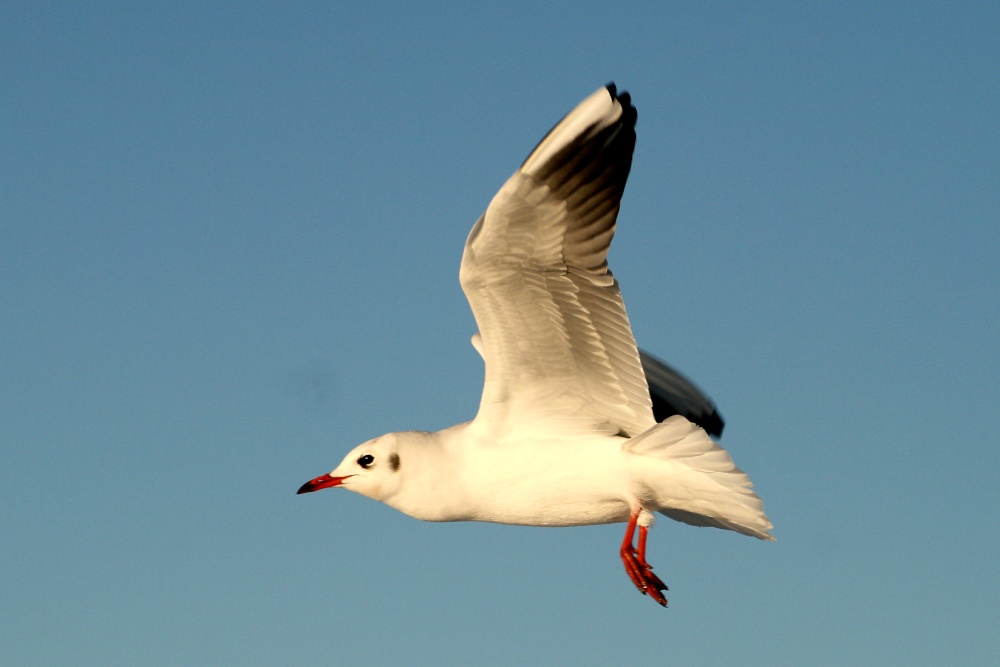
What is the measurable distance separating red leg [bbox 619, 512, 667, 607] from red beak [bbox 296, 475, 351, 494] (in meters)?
2.03

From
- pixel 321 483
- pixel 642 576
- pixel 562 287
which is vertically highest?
pixel 562 287

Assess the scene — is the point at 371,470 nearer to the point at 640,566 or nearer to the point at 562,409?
the point at 562,409

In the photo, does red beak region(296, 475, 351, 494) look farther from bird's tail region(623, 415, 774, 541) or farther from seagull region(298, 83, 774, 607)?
bird's tail region(623, 415, 774, 541)

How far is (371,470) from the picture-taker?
975 cm

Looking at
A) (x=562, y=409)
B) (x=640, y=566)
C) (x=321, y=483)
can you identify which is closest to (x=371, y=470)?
(x=321, y=483)

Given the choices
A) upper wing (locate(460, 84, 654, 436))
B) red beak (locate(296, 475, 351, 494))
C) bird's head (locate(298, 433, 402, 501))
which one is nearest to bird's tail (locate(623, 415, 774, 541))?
upper wing (locate(460, 84, 654, 436))

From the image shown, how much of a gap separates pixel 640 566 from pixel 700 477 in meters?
0.74

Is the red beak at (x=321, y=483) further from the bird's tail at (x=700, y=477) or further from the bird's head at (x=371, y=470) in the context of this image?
the bird's tail at (x=700, y=477)

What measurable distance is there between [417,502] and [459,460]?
0.42m

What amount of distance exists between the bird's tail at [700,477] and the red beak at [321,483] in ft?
6.99

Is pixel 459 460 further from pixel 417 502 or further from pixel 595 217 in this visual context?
pixel 595 217

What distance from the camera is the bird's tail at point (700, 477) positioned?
9.04 metres

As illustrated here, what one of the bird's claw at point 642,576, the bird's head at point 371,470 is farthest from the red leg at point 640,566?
the bird's head at point 371,470

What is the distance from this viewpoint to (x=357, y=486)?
32.3 feet
